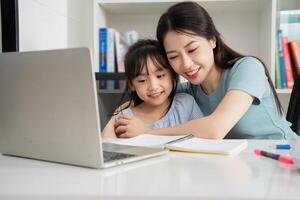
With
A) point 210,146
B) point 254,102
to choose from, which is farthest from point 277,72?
point 210,146

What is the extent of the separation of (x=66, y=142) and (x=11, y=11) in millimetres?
595

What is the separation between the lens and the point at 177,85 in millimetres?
1326

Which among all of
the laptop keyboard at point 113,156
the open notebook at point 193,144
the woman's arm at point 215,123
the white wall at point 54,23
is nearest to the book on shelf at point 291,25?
the woman's arm at point 215,123

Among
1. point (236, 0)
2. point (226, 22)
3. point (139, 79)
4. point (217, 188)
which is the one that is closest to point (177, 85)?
point (139, 79)

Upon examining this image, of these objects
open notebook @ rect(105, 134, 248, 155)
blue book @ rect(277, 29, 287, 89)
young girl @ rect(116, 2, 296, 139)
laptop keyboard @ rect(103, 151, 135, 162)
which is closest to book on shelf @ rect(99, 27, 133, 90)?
young girl @ rect(116, 2, 296, 139)

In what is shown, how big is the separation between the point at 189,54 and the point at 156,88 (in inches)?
7.0

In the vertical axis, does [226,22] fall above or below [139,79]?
above

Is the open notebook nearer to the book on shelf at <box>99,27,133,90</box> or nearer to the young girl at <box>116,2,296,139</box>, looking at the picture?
the young girl at <box>116,2,296,139</box>

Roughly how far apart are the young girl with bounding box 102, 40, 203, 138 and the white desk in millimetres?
630

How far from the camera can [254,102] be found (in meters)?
1.06

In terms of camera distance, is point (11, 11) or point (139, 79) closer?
point (11, 11)

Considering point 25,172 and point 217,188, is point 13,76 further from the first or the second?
point 217,188

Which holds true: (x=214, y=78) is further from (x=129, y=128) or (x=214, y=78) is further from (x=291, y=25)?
(x=291, y=25)

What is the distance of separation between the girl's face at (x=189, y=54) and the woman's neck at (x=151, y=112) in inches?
7.7
